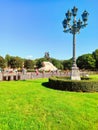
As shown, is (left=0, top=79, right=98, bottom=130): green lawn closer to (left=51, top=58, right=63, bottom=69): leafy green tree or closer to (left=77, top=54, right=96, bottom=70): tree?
(left=77, top=54, right=96, bottom=70): tree

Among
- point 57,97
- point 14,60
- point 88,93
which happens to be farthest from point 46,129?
point 14,60

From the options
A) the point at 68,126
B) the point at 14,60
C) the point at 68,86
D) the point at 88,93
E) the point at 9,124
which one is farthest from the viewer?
the point at 14,60

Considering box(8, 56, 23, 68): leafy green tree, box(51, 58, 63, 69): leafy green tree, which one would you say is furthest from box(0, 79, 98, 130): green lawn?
box(51, 58, 63, 69): leafy green tree

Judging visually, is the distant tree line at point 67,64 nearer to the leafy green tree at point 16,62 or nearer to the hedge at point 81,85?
the leafy green tree at point 16,62

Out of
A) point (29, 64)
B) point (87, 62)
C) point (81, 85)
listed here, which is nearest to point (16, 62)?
point (29, 64)

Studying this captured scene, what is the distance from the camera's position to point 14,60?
359ft

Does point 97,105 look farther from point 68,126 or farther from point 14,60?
point 14,60

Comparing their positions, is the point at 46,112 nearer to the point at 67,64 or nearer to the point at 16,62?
the point at 16,62

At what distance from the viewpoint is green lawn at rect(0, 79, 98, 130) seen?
434 inches

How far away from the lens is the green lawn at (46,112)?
11.0 metres

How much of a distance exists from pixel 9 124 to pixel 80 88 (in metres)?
9.74

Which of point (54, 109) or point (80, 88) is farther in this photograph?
point (80, 88)

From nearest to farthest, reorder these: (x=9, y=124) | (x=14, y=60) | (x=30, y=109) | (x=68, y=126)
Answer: (x=9, y=124) < (x=68, y=126) < (x=30, y=109) < (x=14, y=60)

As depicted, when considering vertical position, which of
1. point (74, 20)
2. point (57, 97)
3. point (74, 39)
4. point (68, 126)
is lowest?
point (68, 126)
